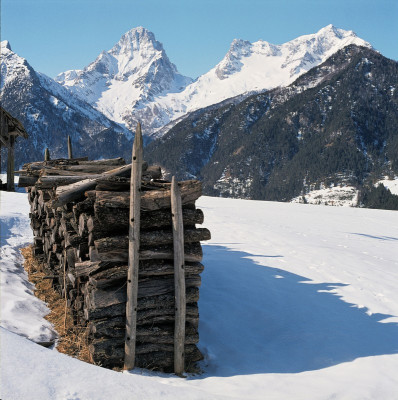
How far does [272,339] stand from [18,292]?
5165 millimetres

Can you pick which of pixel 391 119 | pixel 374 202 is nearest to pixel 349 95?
pixel 391 119

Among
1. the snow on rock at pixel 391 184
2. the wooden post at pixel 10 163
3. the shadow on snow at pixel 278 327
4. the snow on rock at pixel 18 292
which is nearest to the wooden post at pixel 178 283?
the shadow on snow at pixel 278 327

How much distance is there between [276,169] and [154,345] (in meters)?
195

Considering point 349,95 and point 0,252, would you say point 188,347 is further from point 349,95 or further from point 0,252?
point 349,95

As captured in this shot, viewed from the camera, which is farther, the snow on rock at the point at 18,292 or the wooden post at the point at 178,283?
the snow on rock at the point at 18,292

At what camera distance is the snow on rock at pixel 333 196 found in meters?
152

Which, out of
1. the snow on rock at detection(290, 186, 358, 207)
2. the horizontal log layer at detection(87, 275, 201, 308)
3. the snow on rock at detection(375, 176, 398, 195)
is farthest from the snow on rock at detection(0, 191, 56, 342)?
the snow on rock at detection(375, 176, 398, 195)

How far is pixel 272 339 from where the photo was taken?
688 centimetres

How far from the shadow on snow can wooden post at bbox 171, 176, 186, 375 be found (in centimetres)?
47

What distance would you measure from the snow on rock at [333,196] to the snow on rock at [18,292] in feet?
484

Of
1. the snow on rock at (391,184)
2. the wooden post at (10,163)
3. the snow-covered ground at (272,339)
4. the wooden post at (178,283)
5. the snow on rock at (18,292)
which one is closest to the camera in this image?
the snow-covered ground at (272,339)

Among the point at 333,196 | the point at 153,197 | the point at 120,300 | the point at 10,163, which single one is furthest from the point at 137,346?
the point at 333,196

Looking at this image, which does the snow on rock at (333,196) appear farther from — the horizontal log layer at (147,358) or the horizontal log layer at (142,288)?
the horizontal log layer at (142,288)

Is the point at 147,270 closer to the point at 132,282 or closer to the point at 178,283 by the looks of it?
the point at 132,282
